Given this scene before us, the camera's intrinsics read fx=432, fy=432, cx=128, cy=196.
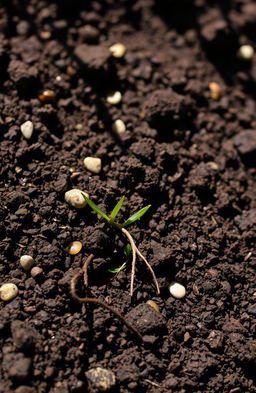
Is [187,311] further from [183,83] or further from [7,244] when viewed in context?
[183,83]

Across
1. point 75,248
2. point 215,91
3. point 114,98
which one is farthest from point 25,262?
point 215,91

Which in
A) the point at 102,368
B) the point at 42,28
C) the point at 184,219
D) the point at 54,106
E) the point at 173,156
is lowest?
the point at 102,368

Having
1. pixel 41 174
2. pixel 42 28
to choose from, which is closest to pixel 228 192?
pixel 41 174

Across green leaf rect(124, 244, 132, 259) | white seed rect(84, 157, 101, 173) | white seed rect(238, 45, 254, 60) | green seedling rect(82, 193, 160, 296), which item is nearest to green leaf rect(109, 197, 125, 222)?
green seedling rect(82, 193, 160, 296)

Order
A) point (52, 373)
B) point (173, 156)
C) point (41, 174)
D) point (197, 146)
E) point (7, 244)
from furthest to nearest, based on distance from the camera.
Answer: point (197, 146), point (173, 156), point (41, 174), point (7, 244), point (52, 373)

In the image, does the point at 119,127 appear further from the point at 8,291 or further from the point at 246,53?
the point at 246,53

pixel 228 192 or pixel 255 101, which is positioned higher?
pixel 255 101
